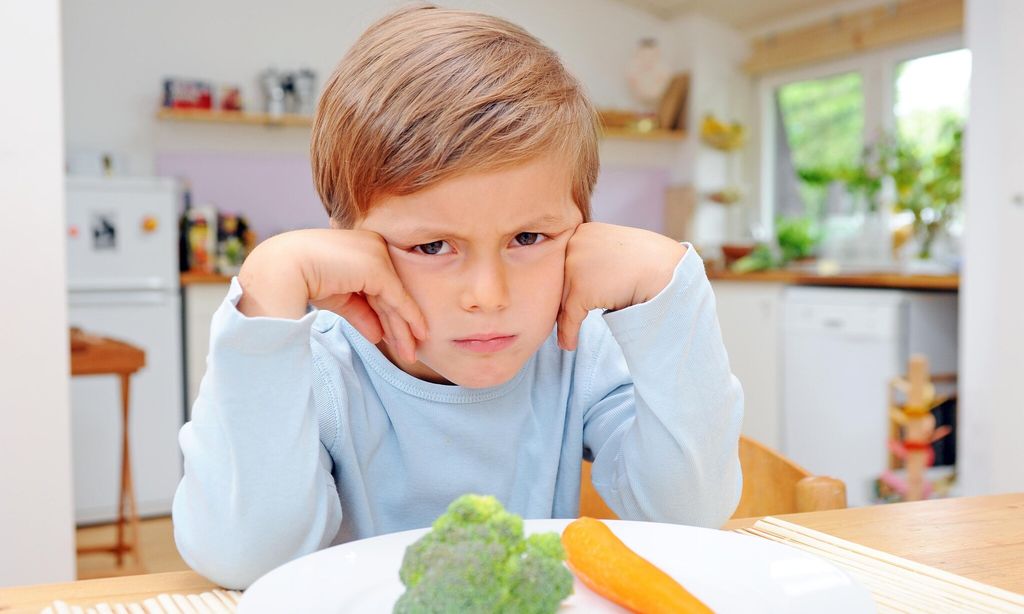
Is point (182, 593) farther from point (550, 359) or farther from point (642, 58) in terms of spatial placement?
point (642, 58)

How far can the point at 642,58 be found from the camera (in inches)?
194

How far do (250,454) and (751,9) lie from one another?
179 inches

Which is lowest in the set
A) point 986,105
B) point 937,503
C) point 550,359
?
point 937,503

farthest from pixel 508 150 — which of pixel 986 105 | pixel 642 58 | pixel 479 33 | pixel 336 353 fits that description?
pixel 642 58

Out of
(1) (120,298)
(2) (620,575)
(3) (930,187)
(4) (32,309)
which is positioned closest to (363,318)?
(2) (620,575)

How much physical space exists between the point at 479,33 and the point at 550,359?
34 centimetres

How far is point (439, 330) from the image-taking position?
767 millimetres

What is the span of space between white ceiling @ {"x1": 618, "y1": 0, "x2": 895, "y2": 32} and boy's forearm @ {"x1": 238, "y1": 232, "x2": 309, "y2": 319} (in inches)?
163

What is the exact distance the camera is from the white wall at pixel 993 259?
269 cm

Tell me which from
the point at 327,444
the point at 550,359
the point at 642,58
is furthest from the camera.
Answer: the point at 642,58

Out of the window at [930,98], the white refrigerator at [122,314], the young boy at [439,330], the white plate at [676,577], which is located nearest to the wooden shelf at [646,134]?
the window at [930,98]

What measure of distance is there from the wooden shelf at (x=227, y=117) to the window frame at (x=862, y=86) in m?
2.34

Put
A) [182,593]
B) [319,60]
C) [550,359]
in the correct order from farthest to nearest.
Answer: [319,60] < [550,359] < [182,593]

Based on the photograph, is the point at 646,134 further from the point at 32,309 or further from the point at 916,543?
the point at 916,543
